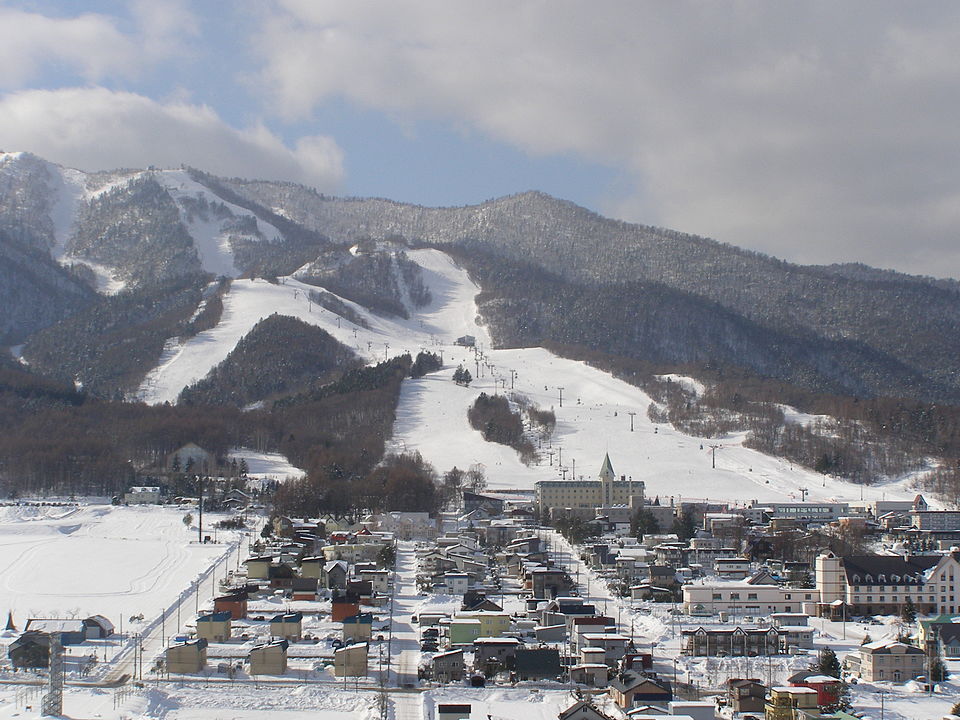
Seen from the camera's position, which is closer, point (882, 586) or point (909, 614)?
point (909, 614)

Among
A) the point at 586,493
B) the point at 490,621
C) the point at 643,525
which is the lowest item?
the point at 490,621

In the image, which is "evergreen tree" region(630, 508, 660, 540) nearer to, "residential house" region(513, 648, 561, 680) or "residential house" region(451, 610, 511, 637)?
"residential house" region(451, 610, 511, 637)

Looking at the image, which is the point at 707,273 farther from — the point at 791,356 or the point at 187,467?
the point at 187,467

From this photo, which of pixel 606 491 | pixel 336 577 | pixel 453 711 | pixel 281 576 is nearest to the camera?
pixel 453 711

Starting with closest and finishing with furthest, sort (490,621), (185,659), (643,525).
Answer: (185,659) → (490,621) → (643,525)

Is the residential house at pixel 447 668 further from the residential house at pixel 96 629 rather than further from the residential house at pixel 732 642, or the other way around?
the residential house at pixel 96 629

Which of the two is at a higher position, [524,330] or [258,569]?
[524,330]

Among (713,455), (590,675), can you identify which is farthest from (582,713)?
(713,455)

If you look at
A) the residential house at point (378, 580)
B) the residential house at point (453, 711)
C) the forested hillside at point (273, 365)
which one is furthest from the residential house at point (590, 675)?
the forested hillside at point (273, 365)

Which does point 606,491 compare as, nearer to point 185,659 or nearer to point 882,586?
point 882,586

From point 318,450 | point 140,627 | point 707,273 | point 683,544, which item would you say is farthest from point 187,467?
point 707,273
